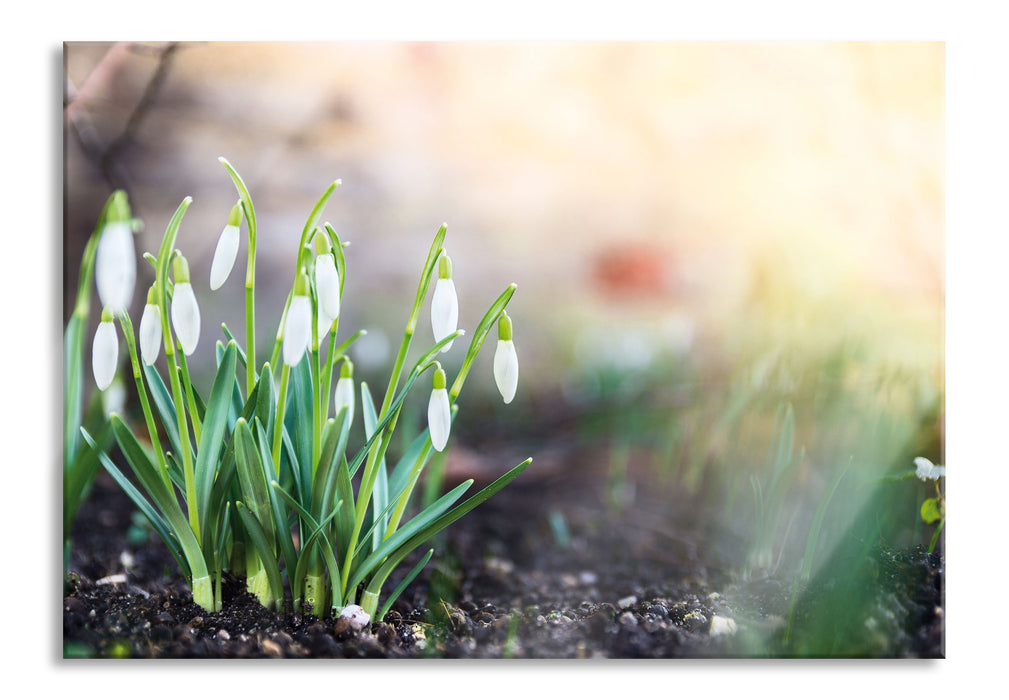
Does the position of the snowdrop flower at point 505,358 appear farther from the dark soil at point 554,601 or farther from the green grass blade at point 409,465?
the dark soil at point 554,601

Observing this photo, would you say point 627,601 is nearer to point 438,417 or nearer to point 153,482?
point 438,417

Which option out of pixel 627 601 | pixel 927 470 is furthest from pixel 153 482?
pixel 927 470

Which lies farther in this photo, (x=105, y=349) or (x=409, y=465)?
(x=409, y=465)

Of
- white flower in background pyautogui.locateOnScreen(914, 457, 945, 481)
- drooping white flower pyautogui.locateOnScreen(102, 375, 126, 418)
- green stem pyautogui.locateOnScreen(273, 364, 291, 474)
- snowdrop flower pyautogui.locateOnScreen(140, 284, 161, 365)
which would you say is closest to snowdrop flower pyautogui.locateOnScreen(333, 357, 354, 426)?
green stem pyautogui.locateOnScreen(273, 364, 291, 474)

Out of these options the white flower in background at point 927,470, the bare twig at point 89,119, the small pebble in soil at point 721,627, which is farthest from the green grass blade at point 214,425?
the white flower in background at point 927,470

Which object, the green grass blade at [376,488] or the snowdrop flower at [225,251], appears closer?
the snowdrop flower at [225,251]

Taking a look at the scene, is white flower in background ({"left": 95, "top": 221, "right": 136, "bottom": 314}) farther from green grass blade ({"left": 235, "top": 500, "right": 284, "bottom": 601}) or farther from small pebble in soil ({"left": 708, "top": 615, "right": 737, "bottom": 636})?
small pebble in soil ({"left": 708, "top": 615, "right": 737, "bottom": 636})
